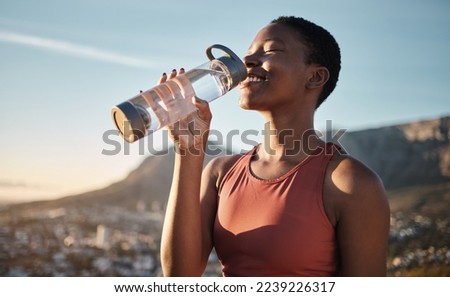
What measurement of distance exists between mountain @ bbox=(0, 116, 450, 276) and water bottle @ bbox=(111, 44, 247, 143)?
1699mm

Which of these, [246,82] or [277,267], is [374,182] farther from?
[246,82]

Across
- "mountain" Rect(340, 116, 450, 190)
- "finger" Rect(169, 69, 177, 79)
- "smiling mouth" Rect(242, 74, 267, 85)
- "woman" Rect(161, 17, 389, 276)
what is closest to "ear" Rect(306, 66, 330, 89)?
"woman" Rect(161, 17, 389, 276)

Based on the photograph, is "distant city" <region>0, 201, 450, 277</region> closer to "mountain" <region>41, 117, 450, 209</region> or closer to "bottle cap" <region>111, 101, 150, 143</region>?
"mountain" <region>41, 117, 450, 209</region>

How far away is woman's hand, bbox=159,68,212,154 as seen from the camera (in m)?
1.45

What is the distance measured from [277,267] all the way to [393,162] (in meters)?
5.71

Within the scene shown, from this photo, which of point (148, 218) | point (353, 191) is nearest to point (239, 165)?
point (353, 191)

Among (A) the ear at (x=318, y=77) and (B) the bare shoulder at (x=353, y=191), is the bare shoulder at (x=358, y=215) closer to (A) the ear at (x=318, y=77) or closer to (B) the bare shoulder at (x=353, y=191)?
(B) the bare shoulder at (x=353, y=191)

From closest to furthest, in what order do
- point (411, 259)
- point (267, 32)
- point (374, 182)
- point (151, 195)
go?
point (374, 182), point (267, 32), point (411, 259), point (151, 195)

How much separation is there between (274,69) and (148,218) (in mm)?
6425

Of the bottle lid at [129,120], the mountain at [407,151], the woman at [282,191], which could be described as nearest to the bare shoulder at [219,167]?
the woman at [282,191]

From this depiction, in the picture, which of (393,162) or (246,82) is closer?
(246,82)
